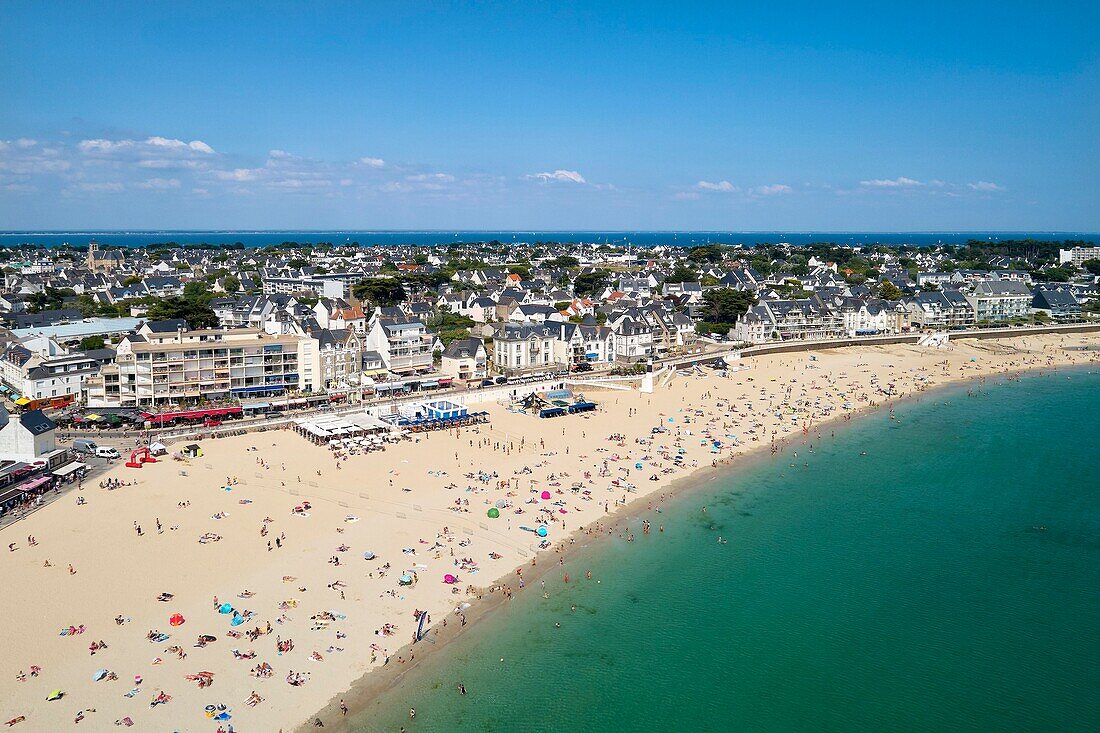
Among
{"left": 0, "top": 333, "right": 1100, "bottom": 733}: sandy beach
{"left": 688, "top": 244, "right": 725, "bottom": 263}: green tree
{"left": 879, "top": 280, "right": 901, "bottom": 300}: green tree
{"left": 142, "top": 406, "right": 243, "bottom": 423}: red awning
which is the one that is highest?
{"left": 688, "top": 244, "right": 725, "bottom": 263}: green tree

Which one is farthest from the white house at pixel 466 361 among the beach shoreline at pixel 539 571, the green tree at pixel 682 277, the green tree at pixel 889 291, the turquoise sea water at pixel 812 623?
the green tree at pixel 889 291

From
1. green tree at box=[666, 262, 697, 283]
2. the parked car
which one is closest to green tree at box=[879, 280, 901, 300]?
Answer: green tree at box=[666, 262, 697, 283]

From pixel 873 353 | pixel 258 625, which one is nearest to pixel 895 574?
pixel 258 625

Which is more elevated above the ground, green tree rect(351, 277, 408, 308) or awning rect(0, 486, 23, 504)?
green tree rect(351, 277, 408, 308)

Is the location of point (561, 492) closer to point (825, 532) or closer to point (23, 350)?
point (825, 532)

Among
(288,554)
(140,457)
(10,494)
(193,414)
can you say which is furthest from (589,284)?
(288,554)

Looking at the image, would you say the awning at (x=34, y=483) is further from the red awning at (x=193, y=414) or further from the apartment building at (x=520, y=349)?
the apartment building at (x=520, y=349)

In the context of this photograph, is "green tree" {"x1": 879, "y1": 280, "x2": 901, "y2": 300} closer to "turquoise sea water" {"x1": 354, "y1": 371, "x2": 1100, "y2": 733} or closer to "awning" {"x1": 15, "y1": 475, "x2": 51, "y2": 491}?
"turquoise sea water" {"x1": 354, "y1": 371, "x2": 1100, "y2": 733}
